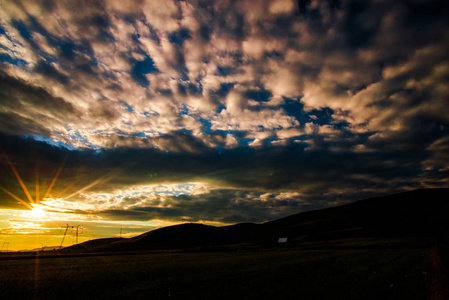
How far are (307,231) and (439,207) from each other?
108076mm

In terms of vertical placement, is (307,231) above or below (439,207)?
below

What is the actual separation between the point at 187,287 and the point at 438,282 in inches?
781

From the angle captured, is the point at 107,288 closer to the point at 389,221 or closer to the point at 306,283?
the point at 306,283

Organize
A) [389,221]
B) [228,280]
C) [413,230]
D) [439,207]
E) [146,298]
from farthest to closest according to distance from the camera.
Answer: [439,207] < [389,221] < [413,230] < [228,280] < [146,298]

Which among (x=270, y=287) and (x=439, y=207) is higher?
(x=439, y=207)

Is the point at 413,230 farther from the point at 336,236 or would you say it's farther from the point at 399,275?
the point at 399,275

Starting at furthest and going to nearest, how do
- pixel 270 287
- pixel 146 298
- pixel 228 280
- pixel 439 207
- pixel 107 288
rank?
pixel 439 207, pixel 228 280, pixel 107 288, pixel 270 287, pixel 146 298

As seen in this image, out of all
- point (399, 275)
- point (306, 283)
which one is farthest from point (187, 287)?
point (399, 275)

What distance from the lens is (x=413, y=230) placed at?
13588cm

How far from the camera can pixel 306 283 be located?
19.2 metres

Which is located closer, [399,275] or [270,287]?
[270,287]

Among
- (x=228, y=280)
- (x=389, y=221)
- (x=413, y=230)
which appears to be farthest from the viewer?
(x=389, y=221)

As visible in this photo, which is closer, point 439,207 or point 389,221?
point 389,221

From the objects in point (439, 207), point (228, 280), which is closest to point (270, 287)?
point (228, 280)
